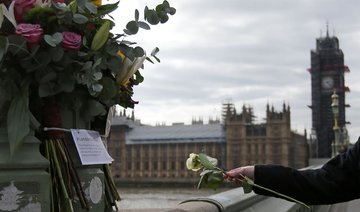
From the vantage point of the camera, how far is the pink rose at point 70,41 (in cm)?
190

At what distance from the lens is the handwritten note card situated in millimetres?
2057

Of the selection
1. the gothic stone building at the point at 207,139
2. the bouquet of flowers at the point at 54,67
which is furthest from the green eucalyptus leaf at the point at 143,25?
the gothic stone building at the point at 207,139

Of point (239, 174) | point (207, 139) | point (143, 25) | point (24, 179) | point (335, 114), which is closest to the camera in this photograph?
point (24, 179)

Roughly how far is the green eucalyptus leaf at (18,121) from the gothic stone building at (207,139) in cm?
8516

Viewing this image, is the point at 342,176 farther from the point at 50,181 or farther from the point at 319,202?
the point at 50,181

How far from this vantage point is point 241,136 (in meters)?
91.2

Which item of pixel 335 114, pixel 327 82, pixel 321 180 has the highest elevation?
pixel 327 82

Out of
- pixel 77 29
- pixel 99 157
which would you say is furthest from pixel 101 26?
pixel 99 157

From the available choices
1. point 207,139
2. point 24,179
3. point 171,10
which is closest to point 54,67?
point 24,179

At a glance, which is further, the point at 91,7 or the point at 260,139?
the point at 260,139

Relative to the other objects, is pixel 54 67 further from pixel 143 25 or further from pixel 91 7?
pixel 143 25

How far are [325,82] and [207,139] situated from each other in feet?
66.4

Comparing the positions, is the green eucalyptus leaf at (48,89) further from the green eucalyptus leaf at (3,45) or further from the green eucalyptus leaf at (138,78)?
the green eucalyptus leaf at (138,78)

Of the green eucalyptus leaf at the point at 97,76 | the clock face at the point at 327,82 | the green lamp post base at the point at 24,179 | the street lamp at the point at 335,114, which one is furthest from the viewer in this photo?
the clock face at the point at 327,82
